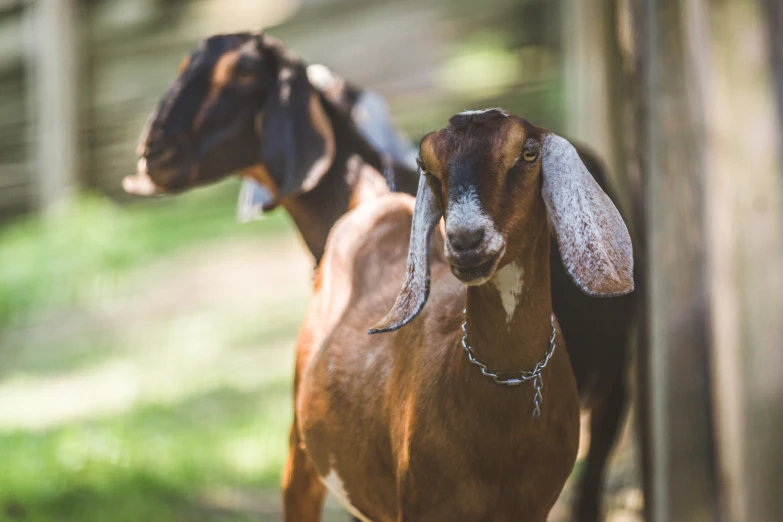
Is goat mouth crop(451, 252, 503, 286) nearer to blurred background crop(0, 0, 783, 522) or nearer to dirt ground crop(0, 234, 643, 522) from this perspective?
blurred background crop(0, 0, 783, 522)

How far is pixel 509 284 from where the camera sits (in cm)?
213

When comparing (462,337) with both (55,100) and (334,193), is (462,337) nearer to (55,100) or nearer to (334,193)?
(334,193)

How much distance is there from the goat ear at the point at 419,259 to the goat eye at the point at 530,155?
199 mm

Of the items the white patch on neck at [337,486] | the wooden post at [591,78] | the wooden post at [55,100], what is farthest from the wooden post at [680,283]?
the wooden post at [55,100]

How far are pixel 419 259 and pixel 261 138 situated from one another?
164 cm

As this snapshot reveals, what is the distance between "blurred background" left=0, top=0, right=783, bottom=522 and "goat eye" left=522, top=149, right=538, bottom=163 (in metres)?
1.71

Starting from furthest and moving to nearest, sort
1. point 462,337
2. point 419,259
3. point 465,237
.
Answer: point 462,337 < point 419,259 < point 465,237

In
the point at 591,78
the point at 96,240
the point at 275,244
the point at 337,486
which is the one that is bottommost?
the point at 275,244

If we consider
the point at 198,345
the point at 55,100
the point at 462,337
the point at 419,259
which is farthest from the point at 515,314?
the point at 55,100

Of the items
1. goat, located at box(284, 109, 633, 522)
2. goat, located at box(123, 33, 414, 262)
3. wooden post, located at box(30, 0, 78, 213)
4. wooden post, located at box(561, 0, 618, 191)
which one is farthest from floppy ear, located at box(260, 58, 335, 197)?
wooden post, located at box(30, 0, 78, 213)

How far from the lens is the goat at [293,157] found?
3197 mm

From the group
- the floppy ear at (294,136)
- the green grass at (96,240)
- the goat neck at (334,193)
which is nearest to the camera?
the floppy ear at (294,136)

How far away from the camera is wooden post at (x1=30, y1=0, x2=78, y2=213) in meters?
9.50

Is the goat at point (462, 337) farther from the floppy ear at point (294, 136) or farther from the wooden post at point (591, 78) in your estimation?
the wooden post at point (591, 78)
